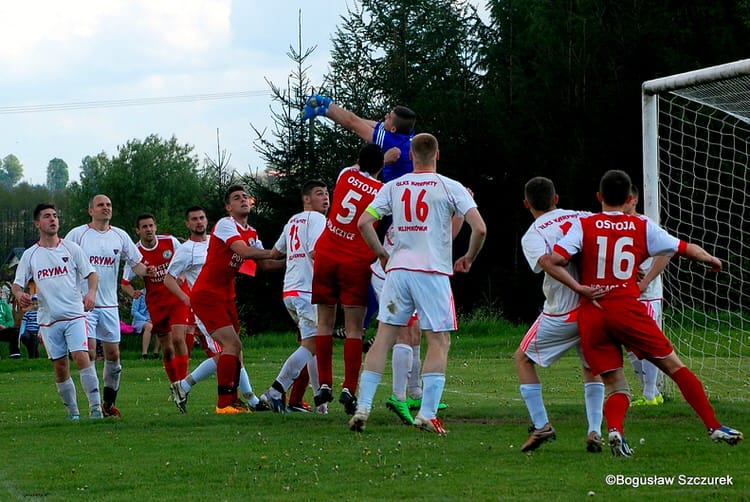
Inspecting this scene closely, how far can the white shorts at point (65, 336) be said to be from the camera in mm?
12570

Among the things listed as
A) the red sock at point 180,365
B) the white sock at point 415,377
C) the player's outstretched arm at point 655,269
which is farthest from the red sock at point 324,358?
the red sock at point 180,365

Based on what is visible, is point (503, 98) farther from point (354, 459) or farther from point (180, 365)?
point (354, 459)

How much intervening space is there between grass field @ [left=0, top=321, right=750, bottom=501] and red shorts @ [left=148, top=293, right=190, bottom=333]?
196 cm

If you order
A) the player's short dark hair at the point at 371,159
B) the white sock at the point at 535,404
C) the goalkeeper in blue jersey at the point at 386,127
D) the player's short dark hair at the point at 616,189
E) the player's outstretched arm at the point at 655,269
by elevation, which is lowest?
the white sock at the point at 535,404

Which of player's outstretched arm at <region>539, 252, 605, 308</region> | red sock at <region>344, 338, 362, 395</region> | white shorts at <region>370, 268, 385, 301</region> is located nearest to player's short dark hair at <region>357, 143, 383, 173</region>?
white shorts at <region>370, 268, 385, 301</region>

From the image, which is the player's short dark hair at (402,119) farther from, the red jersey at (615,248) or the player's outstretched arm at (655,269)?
the player's outstretched arm at (655,269)

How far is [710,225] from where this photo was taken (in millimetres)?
19328

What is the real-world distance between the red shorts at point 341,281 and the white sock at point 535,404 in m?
2.45

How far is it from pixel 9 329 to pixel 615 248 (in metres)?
22.3

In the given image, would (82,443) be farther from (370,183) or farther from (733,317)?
(733,317)

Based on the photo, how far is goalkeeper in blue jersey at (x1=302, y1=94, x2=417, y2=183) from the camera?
10.9m

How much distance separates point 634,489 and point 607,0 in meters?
26.3

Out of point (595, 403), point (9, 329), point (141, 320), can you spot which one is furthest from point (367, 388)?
point (9, 329)

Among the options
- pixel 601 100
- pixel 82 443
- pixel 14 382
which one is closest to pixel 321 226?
pixel 82 443
